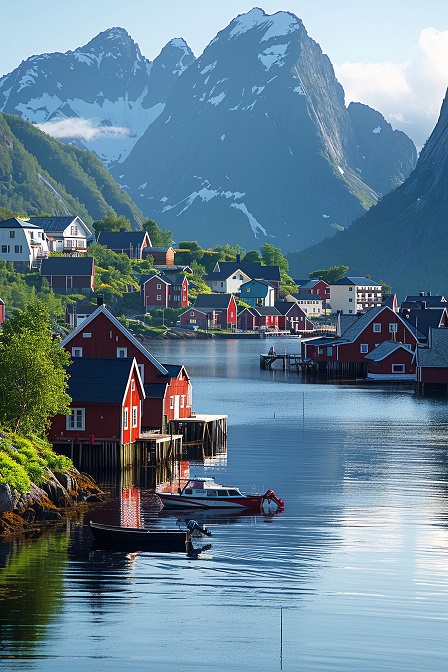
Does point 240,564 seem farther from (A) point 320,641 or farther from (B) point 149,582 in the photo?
(A) point 320,641

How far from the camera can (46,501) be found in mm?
53375

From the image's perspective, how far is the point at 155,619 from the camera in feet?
128

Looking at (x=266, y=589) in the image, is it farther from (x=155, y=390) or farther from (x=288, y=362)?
(x=288, y=362)

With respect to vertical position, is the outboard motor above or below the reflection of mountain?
above

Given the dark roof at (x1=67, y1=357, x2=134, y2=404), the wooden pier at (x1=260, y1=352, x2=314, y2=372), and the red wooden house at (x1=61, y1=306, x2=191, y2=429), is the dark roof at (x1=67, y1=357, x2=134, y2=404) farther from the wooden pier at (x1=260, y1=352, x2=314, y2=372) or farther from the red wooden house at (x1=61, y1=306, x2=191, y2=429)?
the wooden pier at (x1=260, y1=352, x2=314, y2=372)

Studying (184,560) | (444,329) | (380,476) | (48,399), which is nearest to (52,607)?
(184,560)

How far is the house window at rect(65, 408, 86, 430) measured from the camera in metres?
64.9

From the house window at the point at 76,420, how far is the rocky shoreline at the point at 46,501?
6368 millimetres

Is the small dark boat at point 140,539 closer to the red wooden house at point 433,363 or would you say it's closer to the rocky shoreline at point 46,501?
the rocky shoreline at point 46,501

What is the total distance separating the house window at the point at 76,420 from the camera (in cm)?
6494

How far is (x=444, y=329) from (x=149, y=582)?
8178 cm

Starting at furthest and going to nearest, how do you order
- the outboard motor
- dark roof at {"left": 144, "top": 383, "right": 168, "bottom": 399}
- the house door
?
the house door, dark roof at {"left": 144, "top": 383, "right": 168, "bottom": 399}, the outboard motor

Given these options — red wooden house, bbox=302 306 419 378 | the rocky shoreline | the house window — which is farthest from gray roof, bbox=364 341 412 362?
the rocky shoreline

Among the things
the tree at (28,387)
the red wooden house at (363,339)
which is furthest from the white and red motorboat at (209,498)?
the red wooden house at (363,339)
